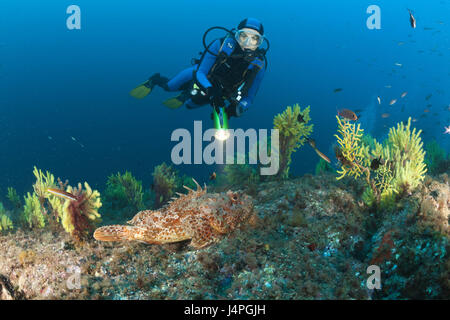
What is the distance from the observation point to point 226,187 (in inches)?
274

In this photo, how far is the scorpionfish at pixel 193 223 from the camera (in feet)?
11.8

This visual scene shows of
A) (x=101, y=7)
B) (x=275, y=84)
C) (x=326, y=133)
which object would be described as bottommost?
(x=326, y=133)

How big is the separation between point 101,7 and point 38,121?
9328cm

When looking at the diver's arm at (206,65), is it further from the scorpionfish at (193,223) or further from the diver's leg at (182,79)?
the scorpionfish at (193,223)

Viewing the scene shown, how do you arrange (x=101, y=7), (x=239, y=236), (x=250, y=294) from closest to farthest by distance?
1. (x=250, y=294)
2. (x=239, y=236)
3. (x=101, y=7)

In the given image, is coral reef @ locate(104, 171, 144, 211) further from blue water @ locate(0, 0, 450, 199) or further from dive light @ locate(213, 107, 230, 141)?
blue water @ locate(0, 0, 450, 199)

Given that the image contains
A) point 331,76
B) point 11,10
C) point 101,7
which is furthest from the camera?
point 101,7

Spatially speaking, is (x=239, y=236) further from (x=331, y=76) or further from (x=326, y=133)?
(x=331, y=76)

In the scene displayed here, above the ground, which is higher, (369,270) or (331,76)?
(331,76)

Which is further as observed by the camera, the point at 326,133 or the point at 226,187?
the point at 326,133

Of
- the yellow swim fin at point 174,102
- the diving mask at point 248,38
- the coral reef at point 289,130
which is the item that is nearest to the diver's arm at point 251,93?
the diving mask at point 248,38

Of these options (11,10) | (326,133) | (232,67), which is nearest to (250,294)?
(232,67)

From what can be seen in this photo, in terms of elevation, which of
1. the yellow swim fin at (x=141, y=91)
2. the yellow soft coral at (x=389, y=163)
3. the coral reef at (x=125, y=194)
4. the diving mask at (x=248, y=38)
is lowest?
the coral reef at (x=125, y=194)

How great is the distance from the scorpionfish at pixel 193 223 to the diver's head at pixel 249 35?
498 centimetres
